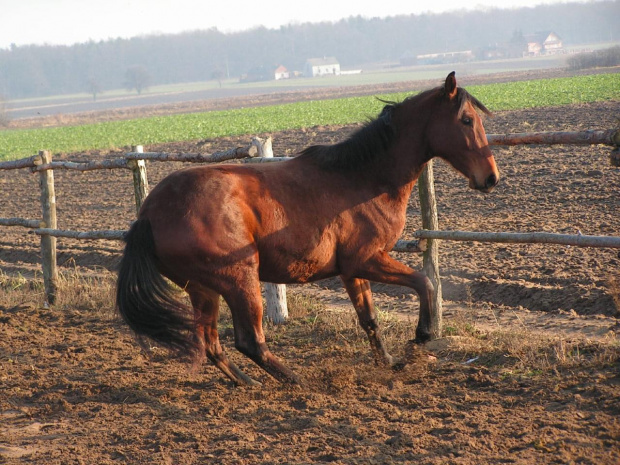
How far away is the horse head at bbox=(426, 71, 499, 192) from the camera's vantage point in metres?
4.71

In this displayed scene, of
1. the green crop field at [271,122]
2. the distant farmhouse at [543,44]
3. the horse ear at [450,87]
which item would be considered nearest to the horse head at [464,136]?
the horse ear at [450,87]

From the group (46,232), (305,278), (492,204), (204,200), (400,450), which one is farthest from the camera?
(492,204)

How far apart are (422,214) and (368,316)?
1.28m

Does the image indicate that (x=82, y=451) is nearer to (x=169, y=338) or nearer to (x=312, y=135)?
(x=169, y=338)

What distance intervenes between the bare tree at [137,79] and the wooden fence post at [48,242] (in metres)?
139

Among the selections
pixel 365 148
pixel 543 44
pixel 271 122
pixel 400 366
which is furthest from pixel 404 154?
pixel 543 44

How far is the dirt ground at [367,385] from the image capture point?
364cm

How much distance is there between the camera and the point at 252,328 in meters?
4.58

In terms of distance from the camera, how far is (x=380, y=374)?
16.2ft

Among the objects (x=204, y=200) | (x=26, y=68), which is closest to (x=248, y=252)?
(x=204, y=200)

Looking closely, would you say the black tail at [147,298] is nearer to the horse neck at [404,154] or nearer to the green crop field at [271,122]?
the horse neck at [404,154]

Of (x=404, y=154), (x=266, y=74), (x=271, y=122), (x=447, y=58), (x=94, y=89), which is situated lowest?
(x=404, y=154)

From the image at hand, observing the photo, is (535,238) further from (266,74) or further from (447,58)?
(266,74)

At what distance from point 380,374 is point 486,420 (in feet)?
3.95
